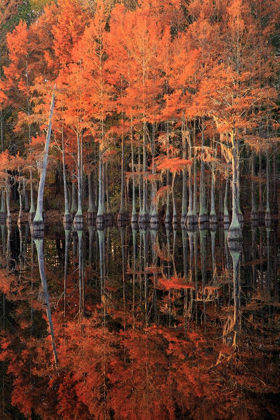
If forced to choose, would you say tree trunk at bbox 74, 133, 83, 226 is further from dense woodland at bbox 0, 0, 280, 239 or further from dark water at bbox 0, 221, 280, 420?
dark water at bbox 0, 221, 280, 420

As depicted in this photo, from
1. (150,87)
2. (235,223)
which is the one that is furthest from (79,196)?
(235,223)

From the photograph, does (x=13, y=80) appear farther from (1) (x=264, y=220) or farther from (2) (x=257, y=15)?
(1) (x=264, y=220)

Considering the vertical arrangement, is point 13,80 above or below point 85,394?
above

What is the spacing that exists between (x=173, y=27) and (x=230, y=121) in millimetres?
16226

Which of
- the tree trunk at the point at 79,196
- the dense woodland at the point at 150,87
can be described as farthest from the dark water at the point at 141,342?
the tree trunk at the point at 79,196

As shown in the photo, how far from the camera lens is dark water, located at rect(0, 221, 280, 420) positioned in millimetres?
5520

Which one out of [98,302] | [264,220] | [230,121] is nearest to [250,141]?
[230,121]

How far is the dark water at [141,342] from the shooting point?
5520mm

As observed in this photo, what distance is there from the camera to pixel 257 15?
3416 centimetres

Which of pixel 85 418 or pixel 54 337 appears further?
pixel 54 337

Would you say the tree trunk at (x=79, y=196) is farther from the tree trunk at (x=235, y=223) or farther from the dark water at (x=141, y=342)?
the dark water at (x=141, y=342)

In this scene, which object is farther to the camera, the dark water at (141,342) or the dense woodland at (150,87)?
the dense woodland at (150,87)

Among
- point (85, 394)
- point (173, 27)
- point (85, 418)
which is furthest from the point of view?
point (173, 27)

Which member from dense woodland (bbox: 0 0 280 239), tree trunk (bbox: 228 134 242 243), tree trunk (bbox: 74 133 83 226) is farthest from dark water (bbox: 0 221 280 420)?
tree trunk (bbox: 74 133 83 226)
